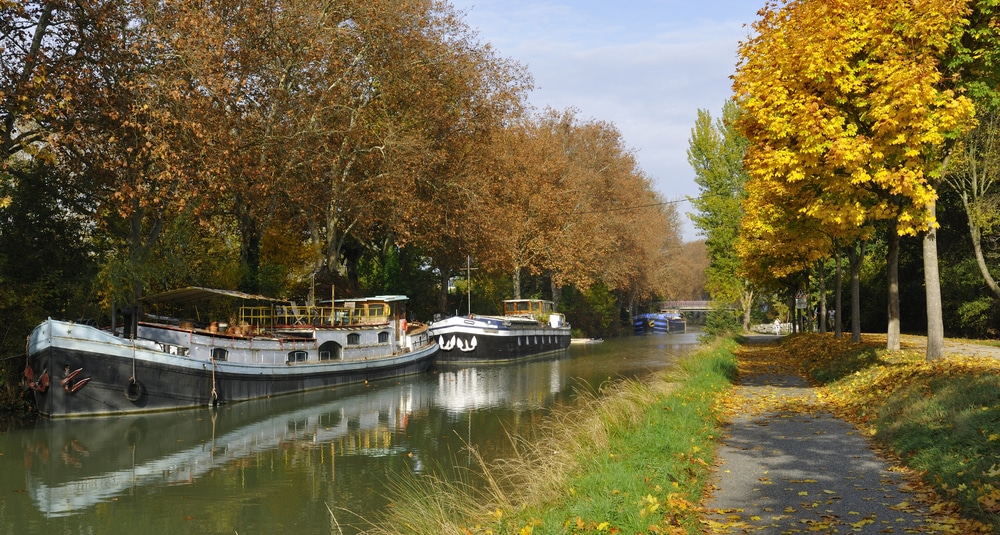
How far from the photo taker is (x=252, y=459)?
1877cm

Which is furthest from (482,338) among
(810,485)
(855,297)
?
(810,485)

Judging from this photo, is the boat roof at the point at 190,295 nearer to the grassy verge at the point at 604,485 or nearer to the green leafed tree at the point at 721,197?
the grassy verge at the point at 604,485

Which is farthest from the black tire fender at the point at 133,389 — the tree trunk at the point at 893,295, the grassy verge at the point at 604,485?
the tree trunk at the point at 893,295

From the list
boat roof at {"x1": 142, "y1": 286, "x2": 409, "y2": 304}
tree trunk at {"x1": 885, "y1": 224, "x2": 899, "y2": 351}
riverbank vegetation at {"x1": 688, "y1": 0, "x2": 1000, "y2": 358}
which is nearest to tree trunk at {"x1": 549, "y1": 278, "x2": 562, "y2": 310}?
boat roof at {"x1": 142, "y1": 286, "x2": 409, "y2": 304}

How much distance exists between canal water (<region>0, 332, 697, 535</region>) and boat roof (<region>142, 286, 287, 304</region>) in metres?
3.97

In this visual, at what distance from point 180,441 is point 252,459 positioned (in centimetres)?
361

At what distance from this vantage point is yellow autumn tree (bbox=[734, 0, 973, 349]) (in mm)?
17047

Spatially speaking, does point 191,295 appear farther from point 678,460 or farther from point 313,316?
point 678,460

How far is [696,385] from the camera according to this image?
19922mm

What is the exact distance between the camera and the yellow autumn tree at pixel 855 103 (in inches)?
671

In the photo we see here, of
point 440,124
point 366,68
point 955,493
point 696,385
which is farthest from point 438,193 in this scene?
point 955,493

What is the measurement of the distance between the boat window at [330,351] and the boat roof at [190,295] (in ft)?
16.1

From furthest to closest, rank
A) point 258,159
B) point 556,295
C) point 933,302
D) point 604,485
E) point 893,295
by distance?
point 556,295, point 258,159, point 893,295, point 933,302, point 604,485

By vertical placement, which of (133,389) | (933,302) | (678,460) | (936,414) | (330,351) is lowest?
(133,389)
